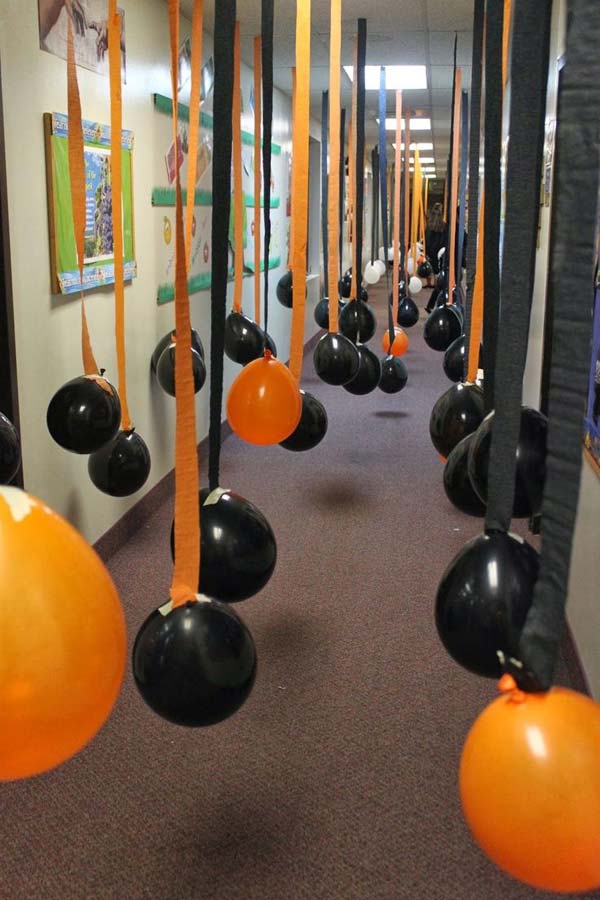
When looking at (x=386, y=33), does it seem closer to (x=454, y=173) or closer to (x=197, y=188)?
(x=197, y=188)

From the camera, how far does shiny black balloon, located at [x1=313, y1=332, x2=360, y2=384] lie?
1.77 meters

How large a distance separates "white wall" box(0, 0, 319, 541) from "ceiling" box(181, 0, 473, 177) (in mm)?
465

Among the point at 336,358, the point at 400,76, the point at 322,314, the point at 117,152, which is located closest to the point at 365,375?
the point at 336,358

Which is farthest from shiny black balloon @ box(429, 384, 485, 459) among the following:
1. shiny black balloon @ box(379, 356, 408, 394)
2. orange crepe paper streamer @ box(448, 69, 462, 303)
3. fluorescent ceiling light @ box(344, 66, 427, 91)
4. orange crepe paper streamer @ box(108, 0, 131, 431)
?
fluorescent ceiling light @ box(344, 66, 427, 91)

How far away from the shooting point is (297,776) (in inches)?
86.8

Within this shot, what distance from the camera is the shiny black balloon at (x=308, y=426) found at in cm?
140

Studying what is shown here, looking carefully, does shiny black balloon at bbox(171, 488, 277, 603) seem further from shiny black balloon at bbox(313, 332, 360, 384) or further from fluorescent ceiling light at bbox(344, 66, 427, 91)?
fluorescent ceiling light at bbox(344, 66, 427, 91)

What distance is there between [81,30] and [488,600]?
10.2 ft

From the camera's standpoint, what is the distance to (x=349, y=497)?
4.55 metres

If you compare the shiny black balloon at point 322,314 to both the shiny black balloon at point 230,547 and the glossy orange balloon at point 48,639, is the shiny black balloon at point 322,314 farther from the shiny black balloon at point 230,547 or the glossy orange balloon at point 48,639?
the glossy orange balloon at point 48,639

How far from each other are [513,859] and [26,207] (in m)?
2.68

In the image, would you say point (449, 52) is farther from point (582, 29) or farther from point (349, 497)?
point (582, 29)

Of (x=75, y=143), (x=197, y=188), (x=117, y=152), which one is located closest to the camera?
(x=75, y=143)

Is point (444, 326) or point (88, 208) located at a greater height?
point (88, 208)
